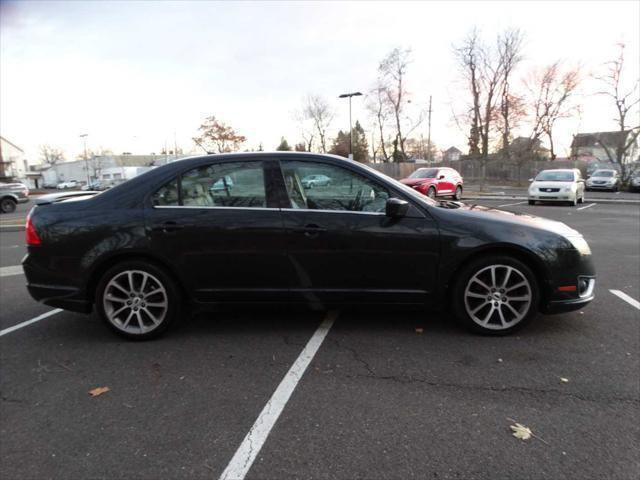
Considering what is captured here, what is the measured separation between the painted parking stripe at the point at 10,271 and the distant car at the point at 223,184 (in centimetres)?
474

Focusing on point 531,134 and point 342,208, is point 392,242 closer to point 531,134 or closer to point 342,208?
point 342,208

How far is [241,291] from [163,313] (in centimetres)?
72

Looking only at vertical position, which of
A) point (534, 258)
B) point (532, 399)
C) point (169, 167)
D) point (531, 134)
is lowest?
point (532, 399)

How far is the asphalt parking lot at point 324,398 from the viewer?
228cm

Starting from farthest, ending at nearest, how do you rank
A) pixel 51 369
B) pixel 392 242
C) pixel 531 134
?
pixel 531 134 < pixel 392 242 < pixel 51 369

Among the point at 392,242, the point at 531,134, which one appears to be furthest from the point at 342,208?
the point at 531,134

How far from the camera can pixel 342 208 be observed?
3.74m

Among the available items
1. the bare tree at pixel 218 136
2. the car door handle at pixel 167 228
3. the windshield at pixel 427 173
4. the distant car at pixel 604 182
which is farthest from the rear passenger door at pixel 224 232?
the bare tree at pixel 218 136

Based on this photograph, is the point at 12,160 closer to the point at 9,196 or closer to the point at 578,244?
the point at 9,196

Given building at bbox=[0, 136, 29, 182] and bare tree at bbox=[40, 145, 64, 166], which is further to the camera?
bare tree at bbox=[40, 145, 64, 166]

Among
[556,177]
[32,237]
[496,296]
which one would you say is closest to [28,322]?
[32,237]

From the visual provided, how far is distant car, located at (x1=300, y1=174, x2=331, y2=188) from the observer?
3.81 m

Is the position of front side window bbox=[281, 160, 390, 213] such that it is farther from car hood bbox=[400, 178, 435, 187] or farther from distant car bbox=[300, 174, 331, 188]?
car hood bbox=[400, 178, 435, 187]

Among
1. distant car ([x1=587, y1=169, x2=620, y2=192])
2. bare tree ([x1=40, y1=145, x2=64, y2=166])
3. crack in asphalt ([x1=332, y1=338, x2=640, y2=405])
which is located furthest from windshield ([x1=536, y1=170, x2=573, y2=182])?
bare tree ([x1=40, y1=145, x2=64, y2=166])
